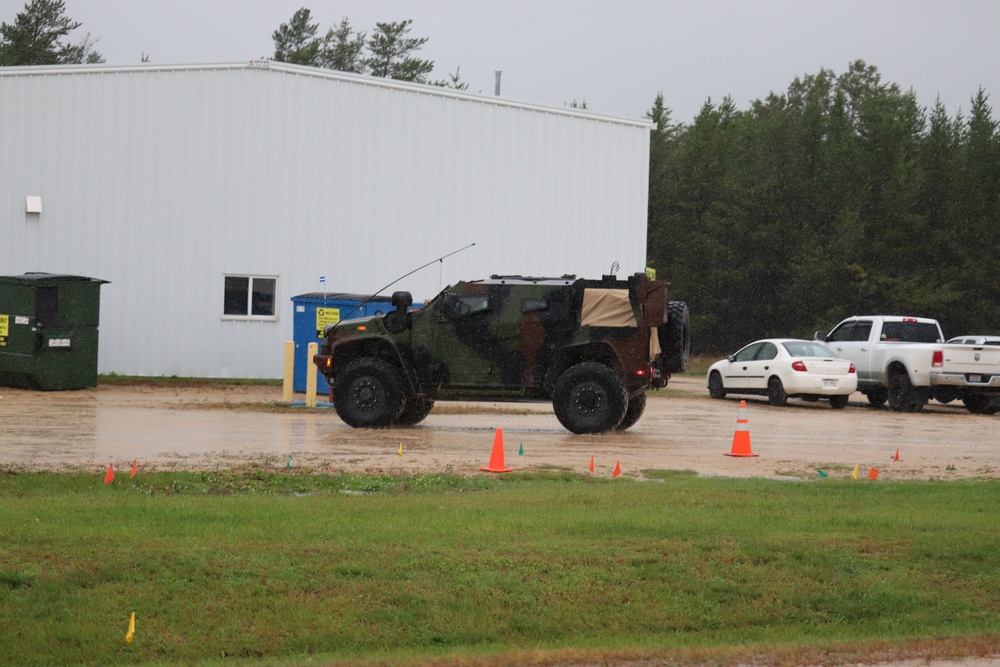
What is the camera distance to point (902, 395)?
25578 millimetres

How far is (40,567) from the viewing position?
8086 millimetres

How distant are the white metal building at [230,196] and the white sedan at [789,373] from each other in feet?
17.5

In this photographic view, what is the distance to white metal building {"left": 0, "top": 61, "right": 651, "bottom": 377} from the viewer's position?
1132 inches

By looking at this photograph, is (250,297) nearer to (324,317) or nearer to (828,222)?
(324,317)

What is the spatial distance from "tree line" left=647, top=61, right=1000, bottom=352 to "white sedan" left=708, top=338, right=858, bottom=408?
24.7 m

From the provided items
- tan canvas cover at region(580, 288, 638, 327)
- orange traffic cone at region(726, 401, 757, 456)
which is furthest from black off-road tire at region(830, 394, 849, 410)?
orange traffic cone at region(726, 401, 757, 456)

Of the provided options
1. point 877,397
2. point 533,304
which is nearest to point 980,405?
point 877,397

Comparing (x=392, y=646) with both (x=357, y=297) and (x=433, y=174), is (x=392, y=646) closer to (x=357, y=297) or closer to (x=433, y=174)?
(x=357, y=297)

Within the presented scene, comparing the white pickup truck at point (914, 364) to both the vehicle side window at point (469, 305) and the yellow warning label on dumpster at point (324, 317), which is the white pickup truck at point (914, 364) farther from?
the yellow warning label on dumpster at point (324, 317)

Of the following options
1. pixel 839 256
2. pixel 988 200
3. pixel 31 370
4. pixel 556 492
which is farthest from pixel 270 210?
pixel 988 200

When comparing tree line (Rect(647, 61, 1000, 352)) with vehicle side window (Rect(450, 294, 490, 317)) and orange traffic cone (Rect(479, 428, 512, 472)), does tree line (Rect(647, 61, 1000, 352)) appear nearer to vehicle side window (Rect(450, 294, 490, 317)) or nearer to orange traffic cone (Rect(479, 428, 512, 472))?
vehicle side window (Rect(450, 294, 490, 317))

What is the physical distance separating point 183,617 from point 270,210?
2253 cm

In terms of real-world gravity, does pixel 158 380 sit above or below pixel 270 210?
below

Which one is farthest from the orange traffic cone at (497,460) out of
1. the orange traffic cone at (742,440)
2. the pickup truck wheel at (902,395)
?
the pickup truck wheel at (902,395)
